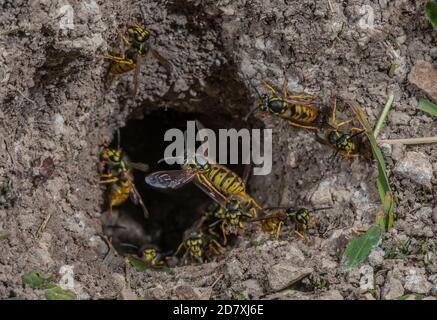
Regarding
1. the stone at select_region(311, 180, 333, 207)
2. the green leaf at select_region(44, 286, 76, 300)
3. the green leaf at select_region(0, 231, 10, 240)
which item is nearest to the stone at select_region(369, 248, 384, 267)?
the stone at select_region(311, 180, 333, 207)

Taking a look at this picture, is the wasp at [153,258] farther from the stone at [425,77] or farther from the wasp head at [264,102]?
the stone at [425,77]

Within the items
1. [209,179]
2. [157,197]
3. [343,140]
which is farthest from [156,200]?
[343,140]

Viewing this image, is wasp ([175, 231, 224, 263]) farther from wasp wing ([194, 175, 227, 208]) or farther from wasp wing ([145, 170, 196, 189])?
wasp wing ([145, 170, 196, 189])

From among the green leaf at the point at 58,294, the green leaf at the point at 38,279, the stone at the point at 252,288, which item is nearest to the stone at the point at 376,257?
the stone at the point at 252,288

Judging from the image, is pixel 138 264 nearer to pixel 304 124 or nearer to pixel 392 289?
pixel 304 124

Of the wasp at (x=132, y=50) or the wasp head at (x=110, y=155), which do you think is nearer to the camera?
the wasp at (x=132, y=50)

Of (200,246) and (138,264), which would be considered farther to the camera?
(200,246)

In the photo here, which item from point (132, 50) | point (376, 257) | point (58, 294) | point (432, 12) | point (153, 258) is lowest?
point (153, 258)
